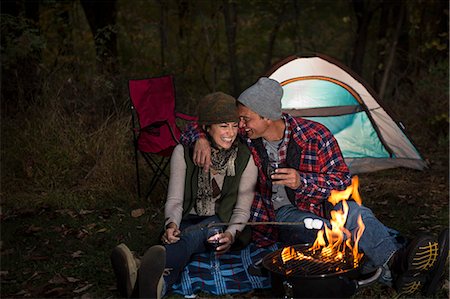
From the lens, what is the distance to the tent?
6.29 metres

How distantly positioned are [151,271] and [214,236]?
552 millimetres

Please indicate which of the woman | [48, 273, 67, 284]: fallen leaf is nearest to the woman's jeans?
the woman

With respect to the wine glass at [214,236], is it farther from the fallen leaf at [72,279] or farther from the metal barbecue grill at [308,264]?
the fallen leaf at [72,279]

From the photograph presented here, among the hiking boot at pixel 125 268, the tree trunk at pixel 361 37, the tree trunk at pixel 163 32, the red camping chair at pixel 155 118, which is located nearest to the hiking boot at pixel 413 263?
the hiking boot at pixel 125 268

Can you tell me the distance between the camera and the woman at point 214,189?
360cm

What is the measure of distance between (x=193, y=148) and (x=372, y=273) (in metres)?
1.18

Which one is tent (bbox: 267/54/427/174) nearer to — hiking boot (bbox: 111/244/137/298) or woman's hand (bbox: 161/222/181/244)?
woman's hand (bbox: 161/222/181/244)

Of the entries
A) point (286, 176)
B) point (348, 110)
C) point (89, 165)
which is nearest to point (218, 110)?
point (286, 176)

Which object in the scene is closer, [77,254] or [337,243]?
[337,243]

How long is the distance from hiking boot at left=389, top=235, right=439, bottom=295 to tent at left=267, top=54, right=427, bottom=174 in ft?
10.0

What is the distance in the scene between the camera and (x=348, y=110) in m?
6.55

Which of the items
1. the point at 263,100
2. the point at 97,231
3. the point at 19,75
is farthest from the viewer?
the point at 19,75

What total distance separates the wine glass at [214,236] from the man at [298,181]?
1.08ft

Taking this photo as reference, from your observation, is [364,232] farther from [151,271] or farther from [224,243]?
[151,271]
